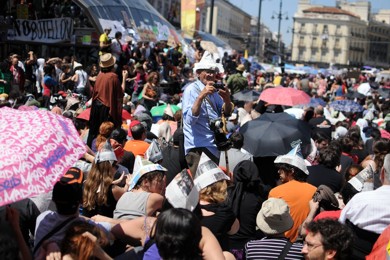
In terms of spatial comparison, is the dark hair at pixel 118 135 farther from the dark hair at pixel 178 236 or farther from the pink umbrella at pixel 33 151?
the dark hair at pixel 178 236

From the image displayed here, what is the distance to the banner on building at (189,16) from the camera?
30047 millimetres

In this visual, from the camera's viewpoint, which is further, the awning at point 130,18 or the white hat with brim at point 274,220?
the awning at point 130,18

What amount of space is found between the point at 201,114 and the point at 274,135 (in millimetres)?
1684

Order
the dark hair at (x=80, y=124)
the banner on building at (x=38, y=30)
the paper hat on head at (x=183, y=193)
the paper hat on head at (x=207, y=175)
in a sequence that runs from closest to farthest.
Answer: the paper hat on head at (x=183, y=193) < the paper hat on head at (x=207, y=175) < the dark hair at (x=80, y=124) < the banner on building at (x=38, y=30)

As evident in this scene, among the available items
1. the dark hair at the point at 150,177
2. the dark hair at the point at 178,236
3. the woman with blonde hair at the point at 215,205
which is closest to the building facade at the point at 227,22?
the dark hair at the point at 150,177

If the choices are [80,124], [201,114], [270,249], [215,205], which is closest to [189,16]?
[80,124]

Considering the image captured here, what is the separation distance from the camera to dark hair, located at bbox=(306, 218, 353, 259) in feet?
12.8

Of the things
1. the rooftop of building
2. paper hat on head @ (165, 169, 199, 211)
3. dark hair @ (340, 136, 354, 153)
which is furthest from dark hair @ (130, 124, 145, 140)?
the rooftop of building

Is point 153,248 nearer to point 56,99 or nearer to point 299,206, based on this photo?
point 299,206

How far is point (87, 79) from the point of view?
15320mm

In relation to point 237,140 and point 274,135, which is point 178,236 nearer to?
point 237,140

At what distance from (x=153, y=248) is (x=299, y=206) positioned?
7.14 feet

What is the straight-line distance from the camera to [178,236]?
3.33 m

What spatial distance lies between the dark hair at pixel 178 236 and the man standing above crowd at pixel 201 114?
2.84 metres
